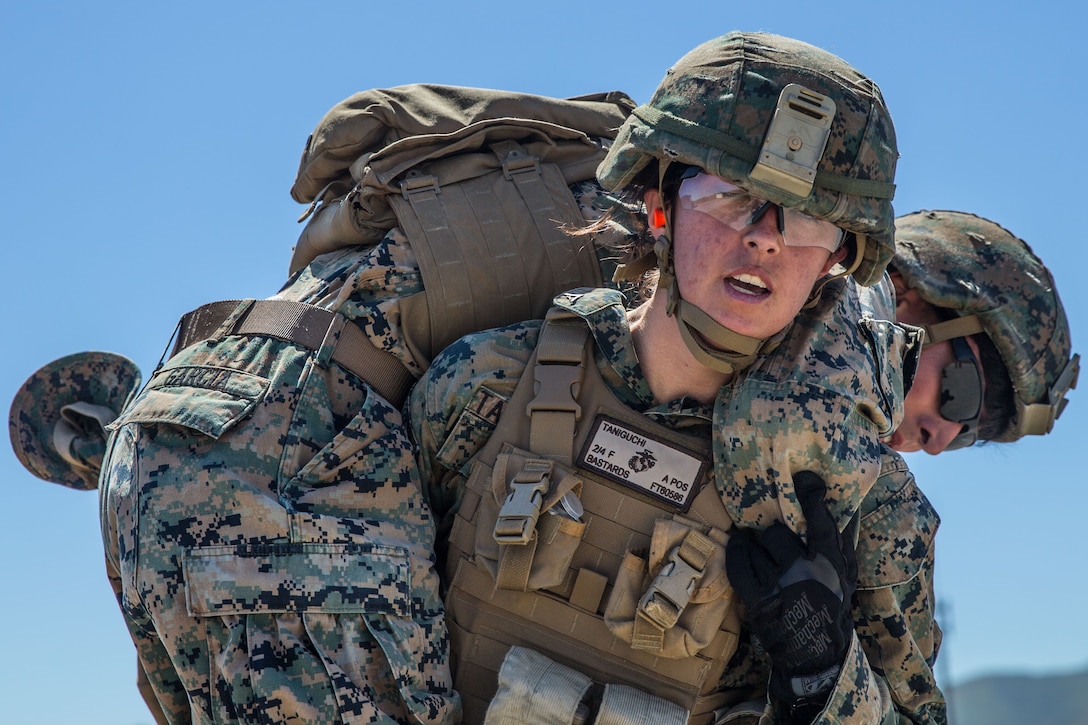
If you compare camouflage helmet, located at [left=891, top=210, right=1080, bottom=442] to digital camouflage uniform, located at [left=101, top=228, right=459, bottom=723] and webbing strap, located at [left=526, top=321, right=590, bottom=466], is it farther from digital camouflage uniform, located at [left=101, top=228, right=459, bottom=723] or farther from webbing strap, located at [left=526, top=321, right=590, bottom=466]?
digital camouflage uniform, located at [left=101, top=228, right=459, bottom=723]

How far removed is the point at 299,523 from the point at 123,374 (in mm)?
2461

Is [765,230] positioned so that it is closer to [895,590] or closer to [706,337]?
[706,337]

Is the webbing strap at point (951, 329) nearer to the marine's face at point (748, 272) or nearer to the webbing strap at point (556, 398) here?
the marine's face at point (748, 272)

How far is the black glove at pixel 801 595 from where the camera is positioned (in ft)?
18.9

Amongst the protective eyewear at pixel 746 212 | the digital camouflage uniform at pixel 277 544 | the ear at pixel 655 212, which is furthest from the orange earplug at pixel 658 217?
the digital camouflage uniform at pixel 277 544

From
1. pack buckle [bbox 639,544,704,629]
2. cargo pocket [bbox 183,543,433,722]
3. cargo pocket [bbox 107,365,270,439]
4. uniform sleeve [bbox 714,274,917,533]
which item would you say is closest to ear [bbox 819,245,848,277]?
uniform sleeve [bbox 714,274,917,533]

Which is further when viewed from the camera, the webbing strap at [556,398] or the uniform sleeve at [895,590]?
the uniform sleeve at [895,590]

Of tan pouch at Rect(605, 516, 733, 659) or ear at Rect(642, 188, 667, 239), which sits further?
ear at Rect(642, 188, 667, 239)

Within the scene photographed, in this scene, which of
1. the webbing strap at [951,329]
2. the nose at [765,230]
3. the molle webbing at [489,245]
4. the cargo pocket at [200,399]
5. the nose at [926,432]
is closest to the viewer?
the nose at [765,230]

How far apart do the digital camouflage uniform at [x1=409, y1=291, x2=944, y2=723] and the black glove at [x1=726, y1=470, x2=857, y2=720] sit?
1.10 ft

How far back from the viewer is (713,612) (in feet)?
19.4

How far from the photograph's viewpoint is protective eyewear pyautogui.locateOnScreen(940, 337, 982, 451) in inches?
358

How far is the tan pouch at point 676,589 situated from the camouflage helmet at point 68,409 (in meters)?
3.22

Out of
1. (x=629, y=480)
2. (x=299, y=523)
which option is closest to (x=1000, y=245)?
(x=629, y=480)
